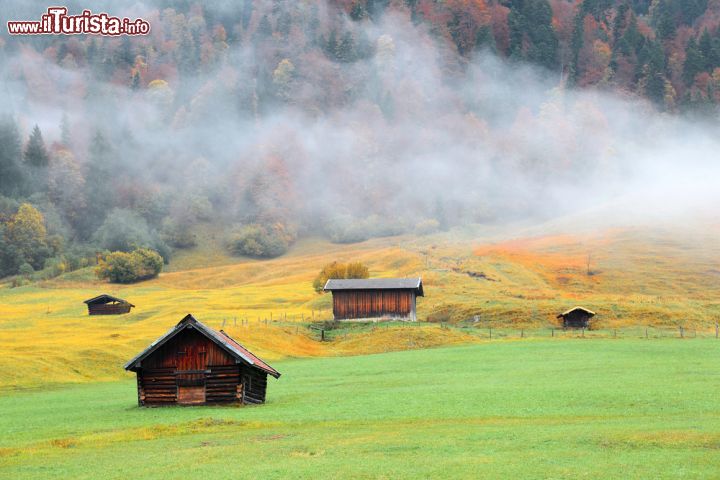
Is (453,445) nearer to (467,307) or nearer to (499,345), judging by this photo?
(499,345)

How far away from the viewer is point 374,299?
103 meters

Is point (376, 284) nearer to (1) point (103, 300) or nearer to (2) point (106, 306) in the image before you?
(2) point (106, 306)

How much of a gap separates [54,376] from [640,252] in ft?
402

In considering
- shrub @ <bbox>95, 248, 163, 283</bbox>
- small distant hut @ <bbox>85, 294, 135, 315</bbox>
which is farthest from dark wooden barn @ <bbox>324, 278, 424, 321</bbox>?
shrub @ <bbox>95, 248, 163, 283</bbox>

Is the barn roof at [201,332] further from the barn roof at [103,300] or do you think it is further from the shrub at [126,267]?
the shrub at [126,267]

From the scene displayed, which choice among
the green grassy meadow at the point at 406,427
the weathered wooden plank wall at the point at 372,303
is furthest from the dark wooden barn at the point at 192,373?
the weathered wooden plank wall at the point at 372,303

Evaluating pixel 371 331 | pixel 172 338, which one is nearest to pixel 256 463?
pixel 172 338

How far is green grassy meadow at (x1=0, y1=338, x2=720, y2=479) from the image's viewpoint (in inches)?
1059

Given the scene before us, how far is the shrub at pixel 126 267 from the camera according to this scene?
6752 inches

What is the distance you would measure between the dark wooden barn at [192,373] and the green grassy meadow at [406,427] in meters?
1.32

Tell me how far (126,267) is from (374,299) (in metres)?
83.5

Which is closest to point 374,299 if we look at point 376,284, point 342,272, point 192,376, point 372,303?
point 372,303

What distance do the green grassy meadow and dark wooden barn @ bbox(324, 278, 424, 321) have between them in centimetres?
4028

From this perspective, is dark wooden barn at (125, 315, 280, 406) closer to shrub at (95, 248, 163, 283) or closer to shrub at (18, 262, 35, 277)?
shrub at (95, 248, 163, 283)
